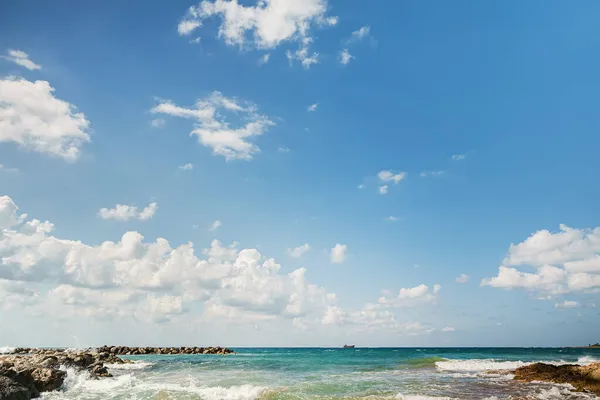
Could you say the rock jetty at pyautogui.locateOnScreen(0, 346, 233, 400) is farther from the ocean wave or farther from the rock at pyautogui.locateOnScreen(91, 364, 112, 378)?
the ocean wave

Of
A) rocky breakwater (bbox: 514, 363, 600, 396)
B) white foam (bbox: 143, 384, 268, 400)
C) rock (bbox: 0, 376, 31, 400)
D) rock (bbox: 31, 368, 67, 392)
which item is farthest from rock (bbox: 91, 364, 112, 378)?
rocky breakwater (bbox: 514, 363, 600, 396)

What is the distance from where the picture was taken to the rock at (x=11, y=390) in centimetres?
1923

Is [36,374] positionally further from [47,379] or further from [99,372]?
[99,372]

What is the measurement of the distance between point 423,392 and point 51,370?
997 inches

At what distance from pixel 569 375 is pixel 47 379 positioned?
120ft

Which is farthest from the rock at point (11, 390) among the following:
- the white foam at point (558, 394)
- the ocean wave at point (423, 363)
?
the ocean wave at point (423, 363)

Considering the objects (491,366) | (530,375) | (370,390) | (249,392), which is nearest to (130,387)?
(249,392)

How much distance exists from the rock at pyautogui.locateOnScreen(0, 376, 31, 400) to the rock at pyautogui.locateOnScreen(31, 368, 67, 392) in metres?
3.70

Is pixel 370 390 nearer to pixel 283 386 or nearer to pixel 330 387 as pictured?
pixel 330 387

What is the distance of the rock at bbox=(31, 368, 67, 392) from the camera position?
24.6 metres

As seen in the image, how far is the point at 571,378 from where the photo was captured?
27734 millimetres

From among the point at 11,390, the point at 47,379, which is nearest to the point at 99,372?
the point at 47,379

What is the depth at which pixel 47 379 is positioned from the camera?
25359 mm

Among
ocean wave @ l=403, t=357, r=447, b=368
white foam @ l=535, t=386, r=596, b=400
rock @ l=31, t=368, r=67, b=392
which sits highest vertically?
rock @ l=31, t=368, r=67, b=392
